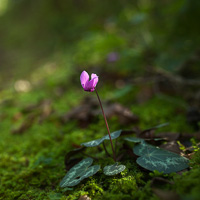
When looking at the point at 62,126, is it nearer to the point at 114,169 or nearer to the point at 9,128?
the point at 9,128

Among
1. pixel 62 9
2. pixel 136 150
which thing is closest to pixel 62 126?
pixel 136 150

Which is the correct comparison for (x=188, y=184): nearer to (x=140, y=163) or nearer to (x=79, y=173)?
(x=140, y=163)

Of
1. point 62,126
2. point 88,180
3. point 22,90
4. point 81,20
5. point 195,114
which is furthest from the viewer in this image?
point 81,20

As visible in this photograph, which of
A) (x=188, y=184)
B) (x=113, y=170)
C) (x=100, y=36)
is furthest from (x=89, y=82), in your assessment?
(x=100, y=36)

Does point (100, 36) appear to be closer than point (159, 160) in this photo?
No

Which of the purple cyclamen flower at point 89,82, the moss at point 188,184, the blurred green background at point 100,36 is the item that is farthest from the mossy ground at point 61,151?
the blurred green background at point 100,36

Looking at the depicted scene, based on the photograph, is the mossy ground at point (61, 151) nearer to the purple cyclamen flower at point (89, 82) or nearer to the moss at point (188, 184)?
the moss at point (188, 184)
